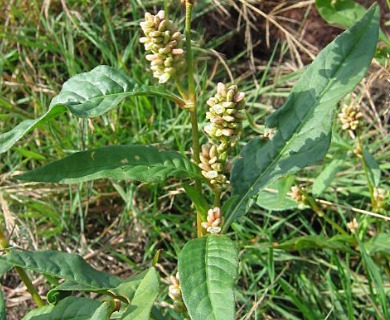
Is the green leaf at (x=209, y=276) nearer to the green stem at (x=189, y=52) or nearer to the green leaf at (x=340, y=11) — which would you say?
the green stem at (x=189, y=52)

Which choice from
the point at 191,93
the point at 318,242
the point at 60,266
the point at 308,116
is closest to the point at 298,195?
the point at 318,242

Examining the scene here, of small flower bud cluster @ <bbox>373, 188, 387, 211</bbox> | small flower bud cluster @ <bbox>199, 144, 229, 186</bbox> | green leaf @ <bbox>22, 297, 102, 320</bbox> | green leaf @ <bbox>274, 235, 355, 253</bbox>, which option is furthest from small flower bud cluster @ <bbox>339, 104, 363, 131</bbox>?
green leaf @ <bbox>22, 297, 102, 320</bbox>

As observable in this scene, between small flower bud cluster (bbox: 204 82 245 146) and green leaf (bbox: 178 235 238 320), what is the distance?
224 millimetres

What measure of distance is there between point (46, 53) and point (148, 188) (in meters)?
0.86

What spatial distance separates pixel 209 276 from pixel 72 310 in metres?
0.34

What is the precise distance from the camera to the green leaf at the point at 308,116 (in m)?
1.54

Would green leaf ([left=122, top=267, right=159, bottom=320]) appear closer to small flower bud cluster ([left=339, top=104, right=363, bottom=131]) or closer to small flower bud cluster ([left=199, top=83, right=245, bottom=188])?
small flower bud cluster ([left=199, top=83, right=245, bottom=188])

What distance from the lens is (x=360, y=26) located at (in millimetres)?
1587

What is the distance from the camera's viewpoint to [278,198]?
7.02 ft

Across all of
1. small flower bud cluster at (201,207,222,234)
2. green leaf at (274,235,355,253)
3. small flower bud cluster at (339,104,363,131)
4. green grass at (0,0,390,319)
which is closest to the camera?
small flower bud cluster at (201,207,222,234)

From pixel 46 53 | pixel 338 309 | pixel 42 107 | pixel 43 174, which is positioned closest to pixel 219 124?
pixel 43 174

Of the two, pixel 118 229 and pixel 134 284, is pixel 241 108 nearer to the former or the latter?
pixel 134 284

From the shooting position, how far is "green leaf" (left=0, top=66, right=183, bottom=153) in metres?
1.35

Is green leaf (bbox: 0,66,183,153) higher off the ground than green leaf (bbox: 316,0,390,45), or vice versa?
green leaf (bbox: 0,66,183,153)
